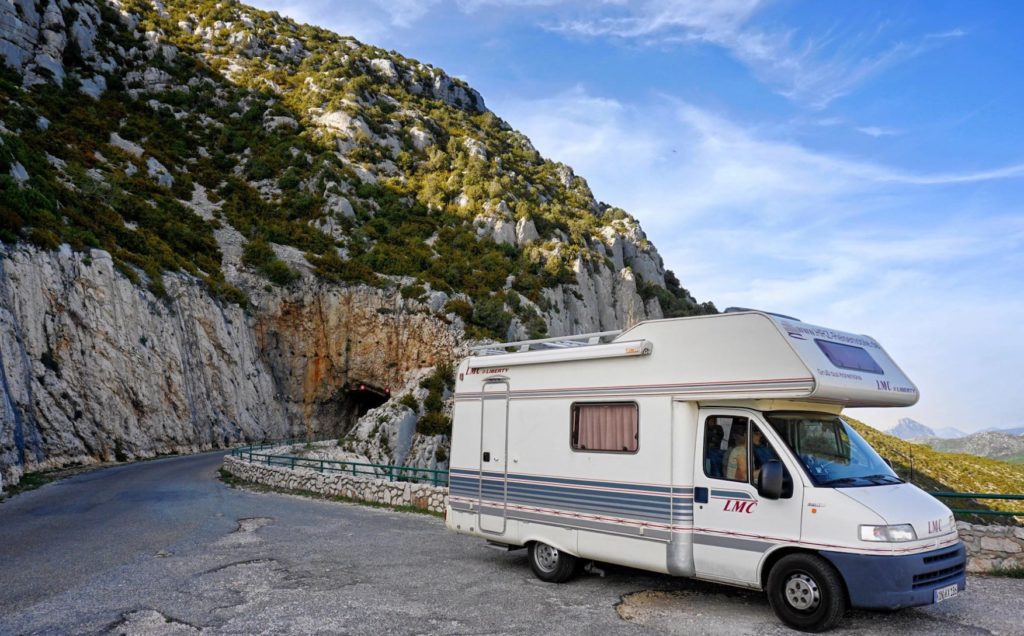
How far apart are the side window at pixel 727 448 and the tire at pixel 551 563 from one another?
2464 millimetres

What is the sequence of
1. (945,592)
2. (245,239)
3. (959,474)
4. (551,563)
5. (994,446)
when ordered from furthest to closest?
(994,446) → (959,474) → (245,239) → (551,563) → (945,592)

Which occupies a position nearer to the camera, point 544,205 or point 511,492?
point 511,492

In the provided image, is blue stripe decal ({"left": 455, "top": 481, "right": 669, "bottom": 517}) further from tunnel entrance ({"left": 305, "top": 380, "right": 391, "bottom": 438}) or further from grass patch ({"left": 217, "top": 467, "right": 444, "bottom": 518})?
tunnel entrance ({"left": 305, "top": 380, "right": 391, "bottom": 438})

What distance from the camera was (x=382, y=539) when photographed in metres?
11.7

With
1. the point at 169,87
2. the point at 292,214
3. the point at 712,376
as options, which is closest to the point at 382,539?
the point at 712,376

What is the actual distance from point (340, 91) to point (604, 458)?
231 ft

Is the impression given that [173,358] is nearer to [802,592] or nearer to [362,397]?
[362,397]

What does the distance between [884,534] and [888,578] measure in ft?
1.33

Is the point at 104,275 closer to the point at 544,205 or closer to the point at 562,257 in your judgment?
the point at 562,257

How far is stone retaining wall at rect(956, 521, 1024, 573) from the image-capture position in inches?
352

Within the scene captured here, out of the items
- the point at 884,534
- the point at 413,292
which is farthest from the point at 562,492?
the point at 413,292

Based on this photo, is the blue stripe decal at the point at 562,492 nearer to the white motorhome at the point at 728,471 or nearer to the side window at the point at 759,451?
the white motorhome at the point at 728,471

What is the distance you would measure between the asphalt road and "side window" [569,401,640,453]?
1.86 metres

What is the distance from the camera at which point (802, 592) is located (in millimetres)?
6609
